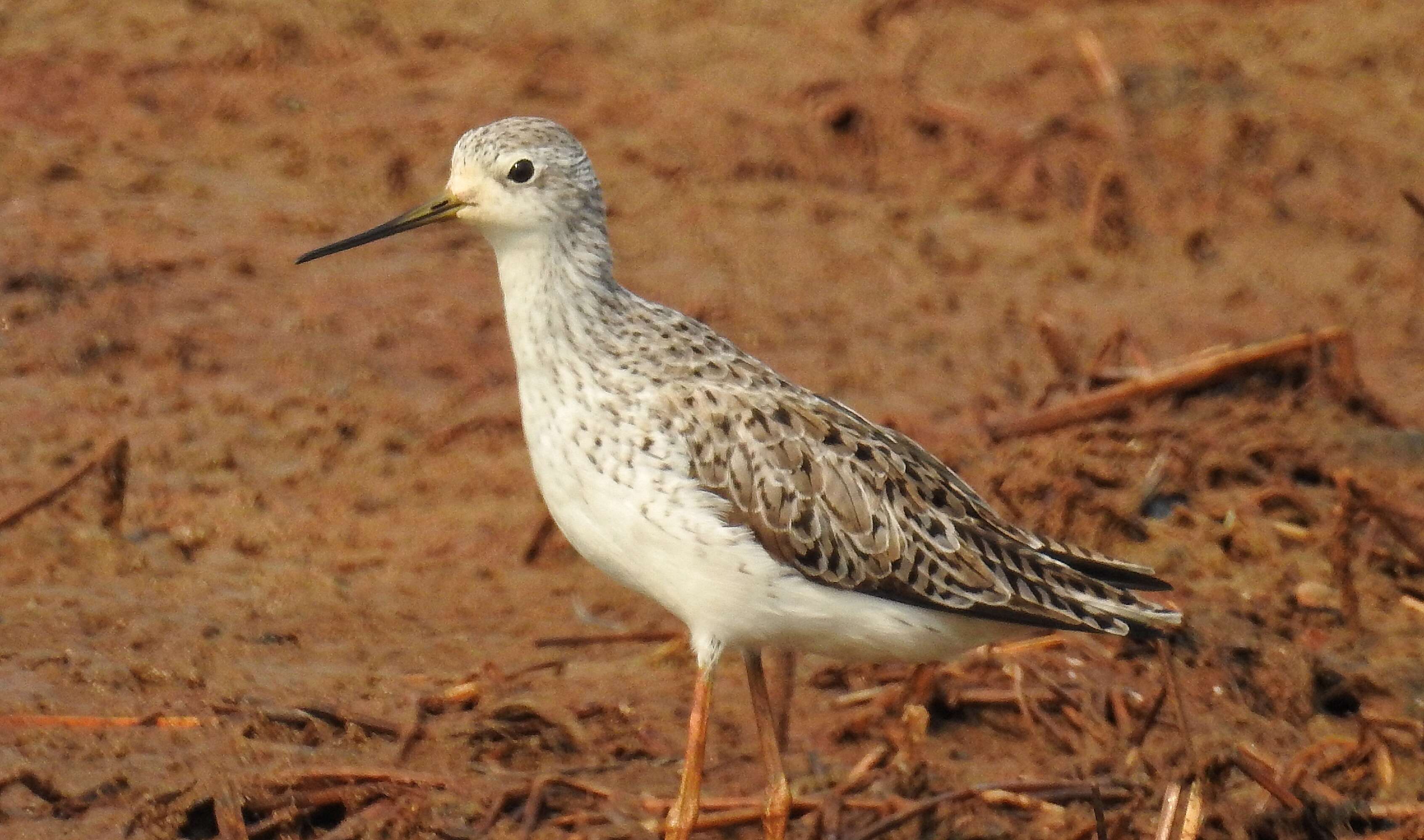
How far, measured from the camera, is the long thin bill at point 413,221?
7.05 metres

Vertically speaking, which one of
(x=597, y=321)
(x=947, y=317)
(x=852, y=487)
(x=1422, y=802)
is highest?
(x=597, y=321)

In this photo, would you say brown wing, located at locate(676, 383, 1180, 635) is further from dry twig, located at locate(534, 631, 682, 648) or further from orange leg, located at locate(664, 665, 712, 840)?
dry twig, located at locate(534, 631, 682, 648)

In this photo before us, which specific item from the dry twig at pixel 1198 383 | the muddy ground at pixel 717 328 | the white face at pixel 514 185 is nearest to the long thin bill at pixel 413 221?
the white face at pixel 514 185

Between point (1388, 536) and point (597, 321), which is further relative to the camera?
point (1388, 536)

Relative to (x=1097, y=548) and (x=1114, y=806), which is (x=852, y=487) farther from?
(x=1097, y=548)

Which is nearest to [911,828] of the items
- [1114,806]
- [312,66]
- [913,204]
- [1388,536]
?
[1114,806]

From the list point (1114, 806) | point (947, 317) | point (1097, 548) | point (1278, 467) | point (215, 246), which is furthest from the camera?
point (947, 317)

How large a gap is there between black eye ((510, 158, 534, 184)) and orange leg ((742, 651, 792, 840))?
1797 mm

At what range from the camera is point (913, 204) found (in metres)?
13.3

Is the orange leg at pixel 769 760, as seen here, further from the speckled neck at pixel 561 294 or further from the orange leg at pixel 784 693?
the speckled neck at pixel 561 294

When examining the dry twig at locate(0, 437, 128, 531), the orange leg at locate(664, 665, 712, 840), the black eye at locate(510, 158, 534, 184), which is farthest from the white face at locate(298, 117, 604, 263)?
the dry twig at locate(0, 437, 128, 531)

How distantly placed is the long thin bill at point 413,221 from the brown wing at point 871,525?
1.06m

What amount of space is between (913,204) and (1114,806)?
6.60 m

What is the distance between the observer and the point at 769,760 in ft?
23.2
